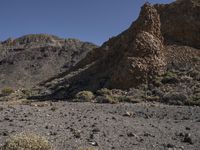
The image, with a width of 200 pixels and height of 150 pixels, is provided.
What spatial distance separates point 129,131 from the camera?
16.2 metres

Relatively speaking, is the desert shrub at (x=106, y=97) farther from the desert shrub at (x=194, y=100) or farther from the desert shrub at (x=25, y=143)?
the desert shrub at (x=25, y=143)

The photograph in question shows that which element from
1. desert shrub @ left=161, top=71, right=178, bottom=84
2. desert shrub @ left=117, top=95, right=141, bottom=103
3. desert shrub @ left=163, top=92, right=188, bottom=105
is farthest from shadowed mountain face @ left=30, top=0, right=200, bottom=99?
desert shrub @ left=163, top=92, right=188, bottom=105

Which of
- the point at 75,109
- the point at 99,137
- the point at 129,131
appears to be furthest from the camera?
the point at 75,109

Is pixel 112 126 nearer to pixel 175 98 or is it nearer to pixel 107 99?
pixel 107 99

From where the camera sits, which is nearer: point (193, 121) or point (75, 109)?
point (193, 121)

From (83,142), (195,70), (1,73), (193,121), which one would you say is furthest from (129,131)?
(1,73)

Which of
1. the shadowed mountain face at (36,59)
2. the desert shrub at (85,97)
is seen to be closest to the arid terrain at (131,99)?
the desert shrub at (85,97)

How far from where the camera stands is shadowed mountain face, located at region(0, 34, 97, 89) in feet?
283

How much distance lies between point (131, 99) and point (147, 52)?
6.89m

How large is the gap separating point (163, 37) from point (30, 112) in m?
19.6

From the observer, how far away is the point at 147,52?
34.9 meters

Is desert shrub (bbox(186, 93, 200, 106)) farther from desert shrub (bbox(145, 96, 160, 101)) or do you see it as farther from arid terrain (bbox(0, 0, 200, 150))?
desert shrub (bbox(145, 96, 160, 101))

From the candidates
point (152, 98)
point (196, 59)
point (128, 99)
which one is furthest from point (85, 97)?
point (196, 59)

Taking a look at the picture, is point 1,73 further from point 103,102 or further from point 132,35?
point 103,102
